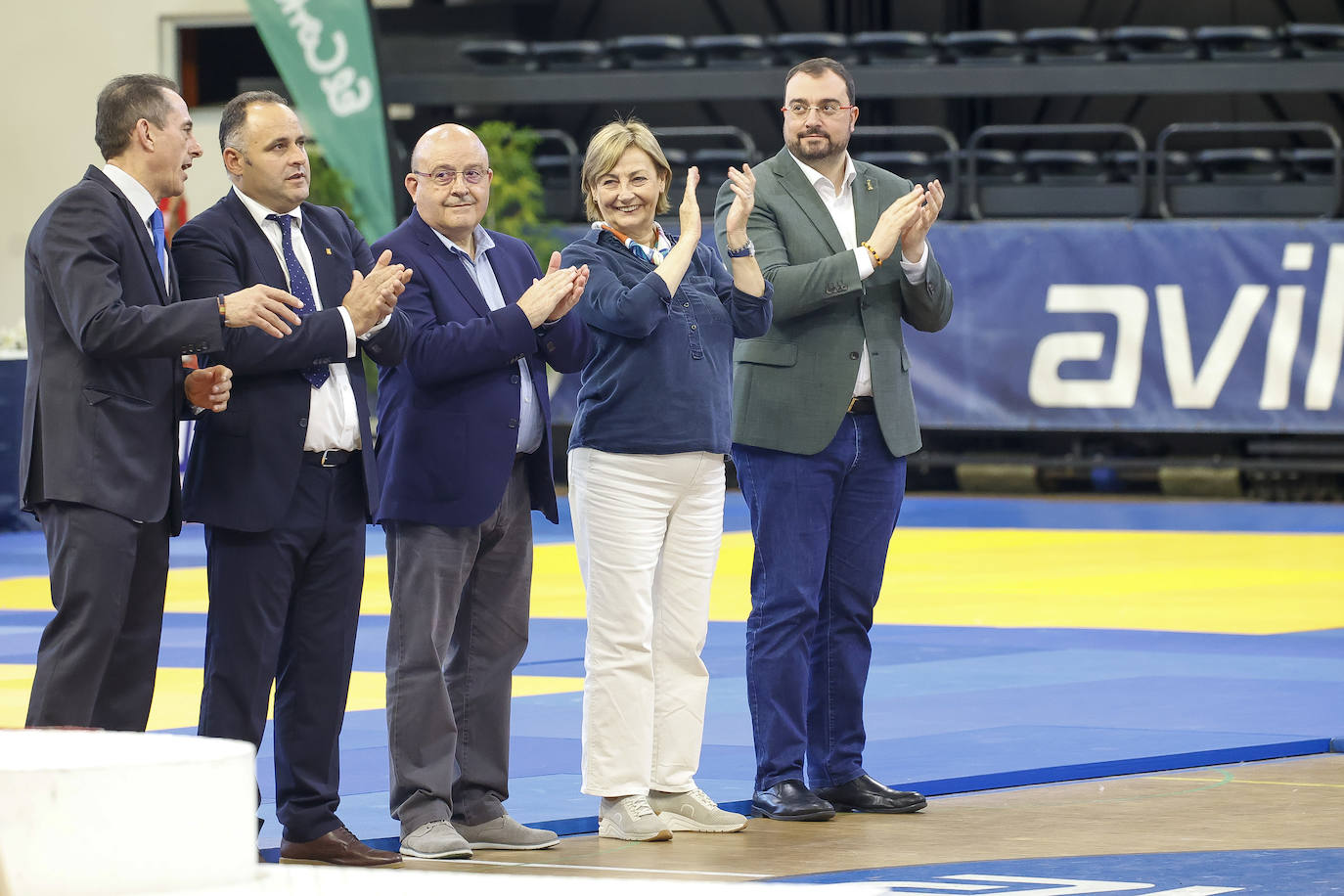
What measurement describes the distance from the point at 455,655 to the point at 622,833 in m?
0.71

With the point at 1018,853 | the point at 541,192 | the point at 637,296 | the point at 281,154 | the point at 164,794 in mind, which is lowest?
the point at 1018,853

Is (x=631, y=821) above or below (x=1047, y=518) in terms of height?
below

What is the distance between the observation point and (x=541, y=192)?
836 inches

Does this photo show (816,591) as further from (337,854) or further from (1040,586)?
(1040,586)

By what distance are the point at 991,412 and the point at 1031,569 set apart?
5.62 metres

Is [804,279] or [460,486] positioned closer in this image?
[460,486]

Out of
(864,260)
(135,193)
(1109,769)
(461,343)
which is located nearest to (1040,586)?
(1109,769)

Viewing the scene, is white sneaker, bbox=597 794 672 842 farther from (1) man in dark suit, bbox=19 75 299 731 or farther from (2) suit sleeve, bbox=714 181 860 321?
(2) suit sleeve, bbox=714 181 860 321

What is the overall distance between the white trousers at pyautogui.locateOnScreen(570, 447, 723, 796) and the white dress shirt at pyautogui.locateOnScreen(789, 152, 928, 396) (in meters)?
0.67

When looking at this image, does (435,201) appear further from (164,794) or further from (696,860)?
(164,794)

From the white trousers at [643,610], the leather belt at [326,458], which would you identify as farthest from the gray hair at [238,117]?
the white trousers at [643,610]

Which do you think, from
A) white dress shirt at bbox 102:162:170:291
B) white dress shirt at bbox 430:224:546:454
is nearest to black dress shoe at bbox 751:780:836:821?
white dress shirt at bbox 430:224:546:454

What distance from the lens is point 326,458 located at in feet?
18.8

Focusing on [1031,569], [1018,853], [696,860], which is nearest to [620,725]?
[696,860]
